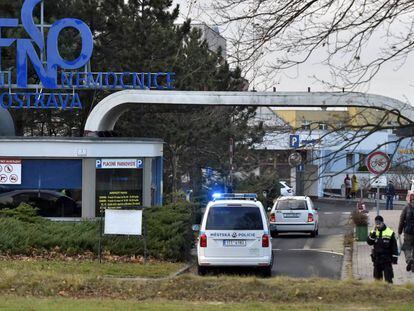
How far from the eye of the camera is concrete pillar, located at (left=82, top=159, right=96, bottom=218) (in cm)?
1994

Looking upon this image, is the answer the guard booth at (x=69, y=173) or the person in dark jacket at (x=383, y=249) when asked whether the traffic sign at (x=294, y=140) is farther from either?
the guard booth at (x=69, y=173)

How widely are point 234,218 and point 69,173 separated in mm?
5330

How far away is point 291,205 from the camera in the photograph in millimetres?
27969

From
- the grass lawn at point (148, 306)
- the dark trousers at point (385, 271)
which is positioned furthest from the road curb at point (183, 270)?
the grass lawn at point (148, 306)

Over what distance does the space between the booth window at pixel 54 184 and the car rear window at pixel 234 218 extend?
182 inches

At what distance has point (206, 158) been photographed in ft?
117

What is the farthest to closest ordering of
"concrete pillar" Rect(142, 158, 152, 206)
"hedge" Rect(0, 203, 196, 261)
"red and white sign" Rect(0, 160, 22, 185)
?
"concrete pillar" Rect(142, 158, 152, 206)
"red and white sign" Rect(0, 160, 22, 185)
"hedge" Rect(0, 203, 196, 261)

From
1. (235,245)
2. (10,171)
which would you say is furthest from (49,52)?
(235,245)

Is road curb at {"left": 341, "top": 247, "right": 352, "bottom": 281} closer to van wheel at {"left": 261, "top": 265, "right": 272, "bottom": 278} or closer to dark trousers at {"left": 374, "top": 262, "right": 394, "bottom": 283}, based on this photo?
dark trousers at {"left": 374, "top": 262, "right": 394, "bottom": 283}

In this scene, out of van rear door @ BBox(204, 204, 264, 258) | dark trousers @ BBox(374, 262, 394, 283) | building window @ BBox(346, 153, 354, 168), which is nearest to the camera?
building window @ BBox(346, 153, 354, 168)

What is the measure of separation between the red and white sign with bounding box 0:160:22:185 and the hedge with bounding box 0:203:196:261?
1.54 m

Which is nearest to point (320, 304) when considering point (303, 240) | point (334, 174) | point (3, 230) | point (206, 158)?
point (334, 174)

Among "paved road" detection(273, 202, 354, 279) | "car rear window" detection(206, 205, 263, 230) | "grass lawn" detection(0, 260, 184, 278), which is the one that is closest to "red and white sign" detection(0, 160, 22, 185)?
"grass lawn" detection(0, 260, 184, 278)

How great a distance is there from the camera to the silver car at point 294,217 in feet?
90.4
